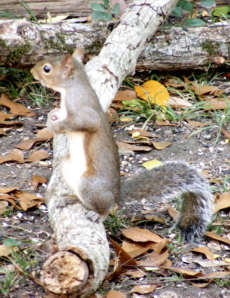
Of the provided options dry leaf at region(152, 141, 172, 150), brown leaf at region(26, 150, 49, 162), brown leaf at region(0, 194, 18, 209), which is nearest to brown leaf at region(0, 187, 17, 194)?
brown leaf at region(0, 194, 18, 209)

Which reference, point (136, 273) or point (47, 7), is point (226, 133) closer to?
point (136, 273)

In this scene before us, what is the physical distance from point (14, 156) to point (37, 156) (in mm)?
157

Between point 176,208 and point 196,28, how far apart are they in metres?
2.00

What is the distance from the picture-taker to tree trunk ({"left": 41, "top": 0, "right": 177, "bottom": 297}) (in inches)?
96.1

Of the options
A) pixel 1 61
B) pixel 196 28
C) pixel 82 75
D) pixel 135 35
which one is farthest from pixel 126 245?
pixel 196 28

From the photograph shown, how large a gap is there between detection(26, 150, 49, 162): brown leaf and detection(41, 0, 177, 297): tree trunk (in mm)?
413

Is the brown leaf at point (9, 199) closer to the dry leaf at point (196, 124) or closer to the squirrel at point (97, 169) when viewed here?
the squirrel at point (97, 169)

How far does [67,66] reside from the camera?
3174 mm

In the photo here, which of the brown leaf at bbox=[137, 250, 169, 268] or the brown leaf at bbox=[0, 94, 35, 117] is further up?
the brown leaf at bbox=[0, 94, 35, 117]

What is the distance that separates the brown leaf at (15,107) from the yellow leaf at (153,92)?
0.84 m

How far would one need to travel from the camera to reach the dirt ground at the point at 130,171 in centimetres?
278

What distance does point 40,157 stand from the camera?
4059 mm

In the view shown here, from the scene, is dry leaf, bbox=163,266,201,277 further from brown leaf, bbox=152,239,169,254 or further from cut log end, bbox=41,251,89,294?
cut log end, bbox=41,251,89,294

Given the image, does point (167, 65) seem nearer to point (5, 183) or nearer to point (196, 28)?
point (196, 28)
